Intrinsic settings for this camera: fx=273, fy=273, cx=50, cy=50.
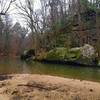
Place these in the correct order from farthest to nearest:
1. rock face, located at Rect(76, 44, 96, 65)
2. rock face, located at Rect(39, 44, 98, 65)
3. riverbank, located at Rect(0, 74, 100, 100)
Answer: rock face, located at Rect(39, 44, 98, 65)
rock face, located at Rect(76, 44, 96, 65)
riverbank, located at Rect(0, 74, 100, 100)

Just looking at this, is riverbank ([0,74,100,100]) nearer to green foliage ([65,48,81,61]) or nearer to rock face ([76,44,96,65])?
rock face ([76,44,96,65])

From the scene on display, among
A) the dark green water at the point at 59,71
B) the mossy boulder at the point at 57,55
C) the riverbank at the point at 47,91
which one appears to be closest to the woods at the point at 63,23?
the mossy boulder at the point at 57,55

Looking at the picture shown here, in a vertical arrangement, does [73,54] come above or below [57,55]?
above

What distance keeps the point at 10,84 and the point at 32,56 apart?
29506 millimetres

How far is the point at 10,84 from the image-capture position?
9.98 m

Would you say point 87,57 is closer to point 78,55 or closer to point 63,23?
point 78,55

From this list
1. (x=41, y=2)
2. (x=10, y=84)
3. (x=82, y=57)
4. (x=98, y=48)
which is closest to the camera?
(x=10, y=84)

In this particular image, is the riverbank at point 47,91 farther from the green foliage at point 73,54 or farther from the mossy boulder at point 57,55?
the mossy boulder at point 57,55

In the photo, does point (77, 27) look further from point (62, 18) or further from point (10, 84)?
point (10, 84)

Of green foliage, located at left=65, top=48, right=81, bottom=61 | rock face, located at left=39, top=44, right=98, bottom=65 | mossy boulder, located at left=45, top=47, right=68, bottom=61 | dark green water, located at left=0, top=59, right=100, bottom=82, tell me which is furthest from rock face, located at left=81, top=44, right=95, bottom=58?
dark green water, located at left=0, top=59, right=100, bottom=82

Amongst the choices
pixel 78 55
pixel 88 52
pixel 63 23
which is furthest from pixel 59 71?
pixel 63 23

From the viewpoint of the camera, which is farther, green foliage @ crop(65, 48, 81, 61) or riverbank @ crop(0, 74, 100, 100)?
green foliage @ crop(65, 48, 81, 61)

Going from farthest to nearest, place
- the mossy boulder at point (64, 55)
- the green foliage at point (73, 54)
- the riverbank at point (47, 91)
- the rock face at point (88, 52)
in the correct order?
the mossy boulder at point (64, 55) → the green foliage at point (73, 54) → the rock face at point (88, 52) → the riverbank at point (47, 91)

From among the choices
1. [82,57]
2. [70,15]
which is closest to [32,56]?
[70,15]
